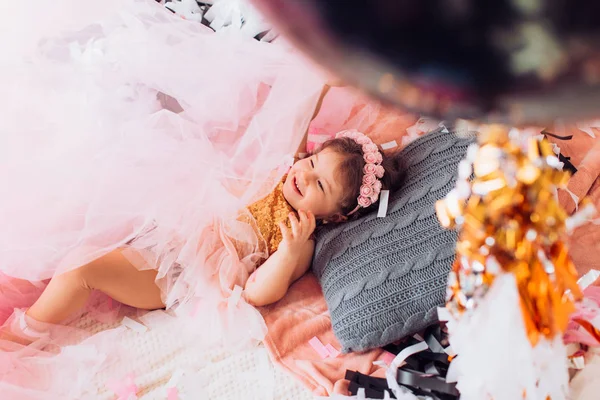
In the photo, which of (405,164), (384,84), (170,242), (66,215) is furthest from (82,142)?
(384,84)

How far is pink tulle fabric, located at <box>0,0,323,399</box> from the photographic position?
94cm

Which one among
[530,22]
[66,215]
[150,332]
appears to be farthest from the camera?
[150,332]

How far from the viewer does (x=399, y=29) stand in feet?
0.59

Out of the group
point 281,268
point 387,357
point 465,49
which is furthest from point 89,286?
point 465,49

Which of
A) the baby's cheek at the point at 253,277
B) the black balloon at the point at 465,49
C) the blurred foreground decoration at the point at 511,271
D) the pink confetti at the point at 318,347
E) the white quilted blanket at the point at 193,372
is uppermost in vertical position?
the black balloon at the point at 465,49

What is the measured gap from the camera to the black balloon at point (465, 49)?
0.17m

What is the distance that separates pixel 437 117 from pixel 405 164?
0.97 m

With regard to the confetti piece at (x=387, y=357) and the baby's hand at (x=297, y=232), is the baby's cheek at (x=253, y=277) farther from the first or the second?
the confetti piece at (x=387, y=357)

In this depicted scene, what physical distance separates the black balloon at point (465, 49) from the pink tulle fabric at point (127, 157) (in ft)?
2.37

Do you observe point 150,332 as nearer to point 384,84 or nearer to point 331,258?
point 331,258

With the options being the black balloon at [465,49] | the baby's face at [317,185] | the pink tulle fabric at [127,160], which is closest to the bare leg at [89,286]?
the pink tulle fabric at [127,160]

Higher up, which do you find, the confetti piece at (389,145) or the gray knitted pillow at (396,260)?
the confetti piece at (389,145)

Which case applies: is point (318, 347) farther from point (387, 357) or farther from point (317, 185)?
point (317, 185)

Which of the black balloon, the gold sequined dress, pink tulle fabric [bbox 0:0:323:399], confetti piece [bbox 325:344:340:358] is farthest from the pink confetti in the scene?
the black balloon
